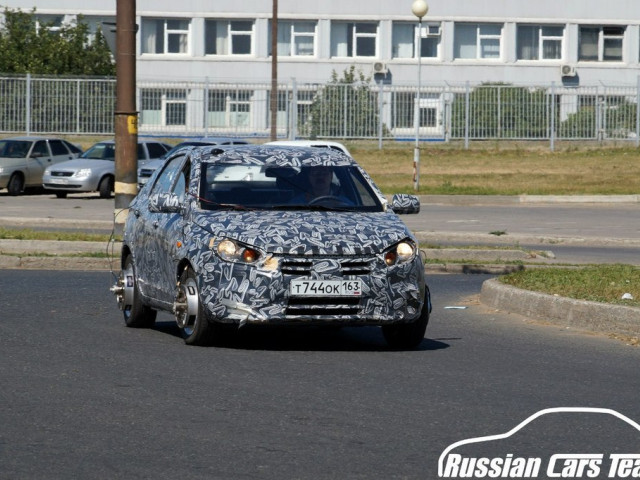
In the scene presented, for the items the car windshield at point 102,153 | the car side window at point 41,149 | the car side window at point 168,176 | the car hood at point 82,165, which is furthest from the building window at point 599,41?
the car side window at point 168,176

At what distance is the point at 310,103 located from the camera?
4762 centimetres

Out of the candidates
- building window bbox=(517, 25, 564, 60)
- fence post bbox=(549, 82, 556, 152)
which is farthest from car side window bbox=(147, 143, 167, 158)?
building window bbox=(517, 25, 564, 60)

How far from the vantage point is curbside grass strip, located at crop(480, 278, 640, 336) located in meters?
11.5

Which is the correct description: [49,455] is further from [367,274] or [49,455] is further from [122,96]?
[122,96]

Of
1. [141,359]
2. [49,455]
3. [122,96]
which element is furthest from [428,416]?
[122,96]

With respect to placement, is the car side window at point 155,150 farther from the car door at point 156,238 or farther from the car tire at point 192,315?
the car tire at point 192,315

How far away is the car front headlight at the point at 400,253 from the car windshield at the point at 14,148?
2897 cm

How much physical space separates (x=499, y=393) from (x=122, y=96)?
1030 cm

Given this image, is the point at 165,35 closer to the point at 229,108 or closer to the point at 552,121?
the point at 229,108

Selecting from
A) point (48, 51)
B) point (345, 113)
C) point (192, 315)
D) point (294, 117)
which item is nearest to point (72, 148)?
point (294, 117)

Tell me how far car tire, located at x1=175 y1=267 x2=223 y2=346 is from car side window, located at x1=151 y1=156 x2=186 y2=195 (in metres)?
1.42

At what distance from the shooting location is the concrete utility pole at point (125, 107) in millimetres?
17859

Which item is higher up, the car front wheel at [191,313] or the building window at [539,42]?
the building window at [539,42]

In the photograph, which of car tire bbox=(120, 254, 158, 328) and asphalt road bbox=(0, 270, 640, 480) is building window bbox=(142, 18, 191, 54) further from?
car tire bbox=(120, 254, 158, 328)
